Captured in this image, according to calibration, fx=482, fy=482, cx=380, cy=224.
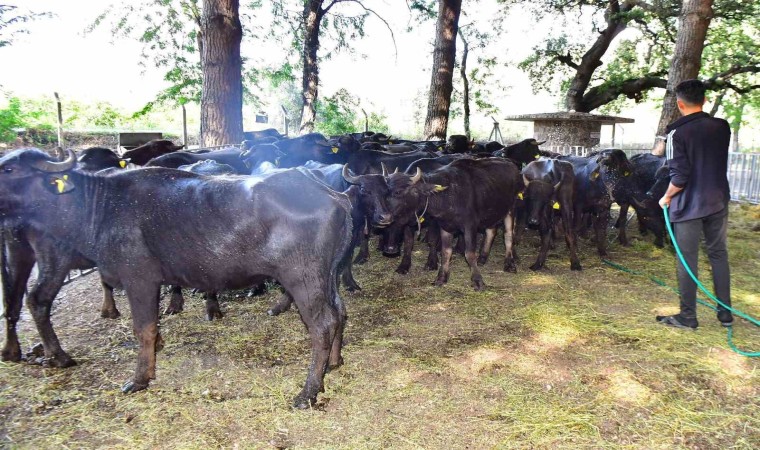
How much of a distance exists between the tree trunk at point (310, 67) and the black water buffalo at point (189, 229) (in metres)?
17.4

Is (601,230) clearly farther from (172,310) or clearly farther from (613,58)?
(613,58)

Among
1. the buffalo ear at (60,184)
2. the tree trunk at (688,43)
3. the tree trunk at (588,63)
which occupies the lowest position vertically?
the buffalo ear at (60,184)

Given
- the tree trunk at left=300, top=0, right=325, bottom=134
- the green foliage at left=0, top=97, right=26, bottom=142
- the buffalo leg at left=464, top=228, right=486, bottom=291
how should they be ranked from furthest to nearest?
the tree trunk at left=300, top=0, right=325, bottom=134 → the green foliage at left=0, top=97, right=26, bottom=142 → the buffalo leg at left=464, top=228, right=486, bottom=291

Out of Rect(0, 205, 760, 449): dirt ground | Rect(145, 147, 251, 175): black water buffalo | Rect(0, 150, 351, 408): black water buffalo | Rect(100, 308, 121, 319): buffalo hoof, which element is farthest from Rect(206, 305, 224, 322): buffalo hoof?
Rect(145, 147, 251, 175): black water buffalo

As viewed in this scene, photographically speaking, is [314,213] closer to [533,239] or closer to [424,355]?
[424,355]

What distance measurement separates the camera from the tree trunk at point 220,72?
10609mm

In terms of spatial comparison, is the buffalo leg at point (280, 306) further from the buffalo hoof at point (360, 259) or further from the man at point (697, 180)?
the man at point (697, 180)

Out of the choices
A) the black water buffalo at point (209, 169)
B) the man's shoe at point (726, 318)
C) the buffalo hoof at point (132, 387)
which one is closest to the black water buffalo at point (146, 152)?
the black water buffalo at point (209, 169)

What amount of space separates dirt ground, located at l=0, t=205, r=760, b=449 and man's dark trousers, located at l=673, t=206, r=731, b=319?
42 centimetres

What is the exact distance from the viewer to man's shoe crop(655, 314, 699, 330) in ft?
18.1

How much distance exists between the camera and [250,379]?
4.48m

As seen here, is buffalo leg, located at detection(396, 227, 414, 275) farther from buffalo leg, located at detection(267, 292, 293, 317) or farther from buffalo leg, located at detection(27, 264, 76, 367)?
buffalo leg, located at detection(27, 264, 76, 367)

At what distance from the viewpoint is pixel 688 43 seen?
488 inches

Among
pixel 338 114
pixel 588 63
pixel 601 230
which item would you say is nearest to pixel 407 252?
pixel 601 230
